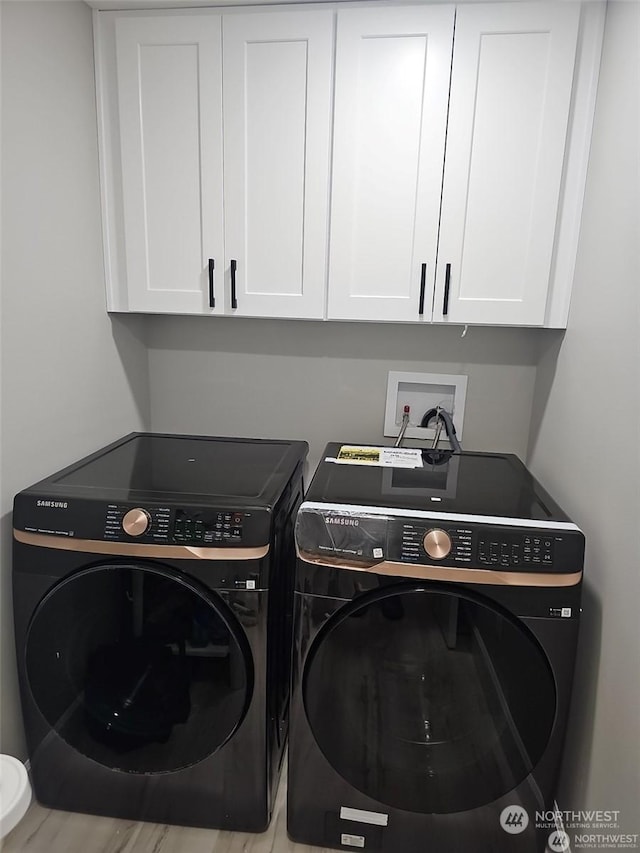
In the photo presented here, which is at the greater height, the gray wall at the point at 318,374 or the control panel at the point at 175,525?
the gray wall at the point at 318,374

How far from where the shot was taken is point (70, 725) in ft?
4.76

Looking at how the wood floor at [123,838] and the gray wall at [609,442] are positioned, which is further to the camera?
the wood floor at [123,838]

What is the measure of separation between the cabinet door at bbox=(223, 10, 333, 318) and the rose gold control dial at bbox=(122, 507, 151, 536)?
0.72 meters

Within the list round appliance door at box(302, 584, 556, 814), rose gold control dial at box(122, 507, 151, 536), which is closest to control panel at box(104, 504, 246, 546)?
rose gold control dial at box(122, 507, 151, 536)

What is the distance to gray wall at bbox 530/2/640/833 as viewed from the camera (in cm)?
122

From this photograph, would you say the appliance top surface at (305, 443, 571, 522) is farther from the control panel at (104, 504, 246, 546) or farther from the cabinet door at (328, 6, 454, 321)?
the cabinet door at (328, 6, 454, 321)

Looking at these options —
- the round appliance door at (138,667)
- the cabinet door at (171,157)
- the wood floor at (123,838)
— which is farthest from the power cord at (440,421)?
the wood floor at (123,838)

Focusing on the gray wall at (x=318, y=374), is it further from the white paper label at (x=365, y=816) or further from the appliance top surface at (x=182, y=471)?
the white paper label at (x=365, y=816)

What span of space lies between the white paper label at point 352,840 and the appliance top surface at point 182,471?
2.93 feet

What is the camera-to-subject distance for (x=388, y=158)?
5.22 ft

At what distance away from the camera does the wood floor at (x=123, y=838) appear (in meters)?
1.46

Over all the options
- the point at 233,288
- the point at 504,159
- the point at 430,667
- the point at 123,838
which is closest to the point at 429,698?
the point at 430,667

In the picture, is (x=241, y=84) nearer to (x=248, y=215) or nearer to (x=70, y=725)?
(x=248, y=215)

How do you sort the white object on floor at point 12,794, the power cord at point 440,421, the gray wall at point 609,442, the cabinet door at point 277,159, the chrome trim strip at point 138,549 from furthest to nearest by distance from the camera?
1. the power cord at point 440,421
2. the cabinet door at point 277,159
3. the chrome trim strip at point 138,549
4. the gray wall at point 609,442
5. the white object on floor at point 12,794
